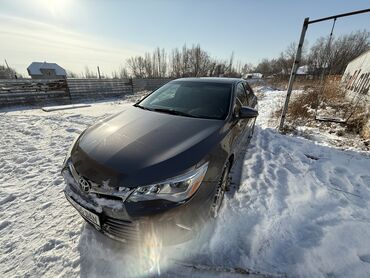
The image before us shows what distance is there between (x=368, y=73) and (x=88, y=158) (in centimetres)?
973

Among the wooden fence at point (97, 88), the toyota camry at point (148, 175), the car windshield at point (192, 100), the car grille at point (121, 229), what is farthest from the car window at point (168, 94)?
the wooden fence at point (97, 88)

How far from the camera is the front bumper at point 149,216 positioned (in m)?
1.36


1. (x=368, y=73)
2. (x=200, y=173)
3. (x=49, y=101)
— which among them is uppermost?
(x=368, y=73)

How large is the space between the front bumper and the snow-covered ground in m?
0.14

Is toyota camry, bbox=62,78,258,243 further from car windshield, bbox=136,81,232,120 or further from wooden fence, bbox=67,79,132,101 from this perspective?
wooden fence, bbox=67,79,132,101

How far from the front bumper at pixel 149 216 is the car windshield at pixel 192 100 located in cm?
113

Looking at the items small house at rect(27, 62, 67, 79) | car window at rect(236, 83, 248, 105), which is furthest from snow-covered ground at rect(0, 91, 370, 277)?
small house at rect(27, 62, 67, 79)

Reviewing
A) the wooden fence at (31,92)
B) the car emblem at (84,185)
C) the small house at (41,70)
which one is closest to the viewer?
the car emblem at (84,185)

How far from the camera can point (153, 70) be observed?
43.7m

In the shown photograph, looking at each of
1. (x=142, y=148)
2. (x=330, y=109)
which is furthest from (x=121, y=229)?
(x=330, y=109)

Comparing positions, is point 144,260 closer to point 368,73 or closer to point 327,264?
point 327,264

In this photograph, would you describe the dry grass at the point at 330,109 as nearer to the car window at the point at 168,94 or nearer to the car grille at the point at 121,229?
the car window at the point at 168,94

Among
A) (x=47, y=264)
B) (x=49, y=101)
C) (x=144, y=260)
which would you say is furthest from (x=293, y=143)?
(x=49, y=101)

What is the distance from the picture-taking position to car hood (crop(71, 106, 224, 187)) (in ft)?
4.72
